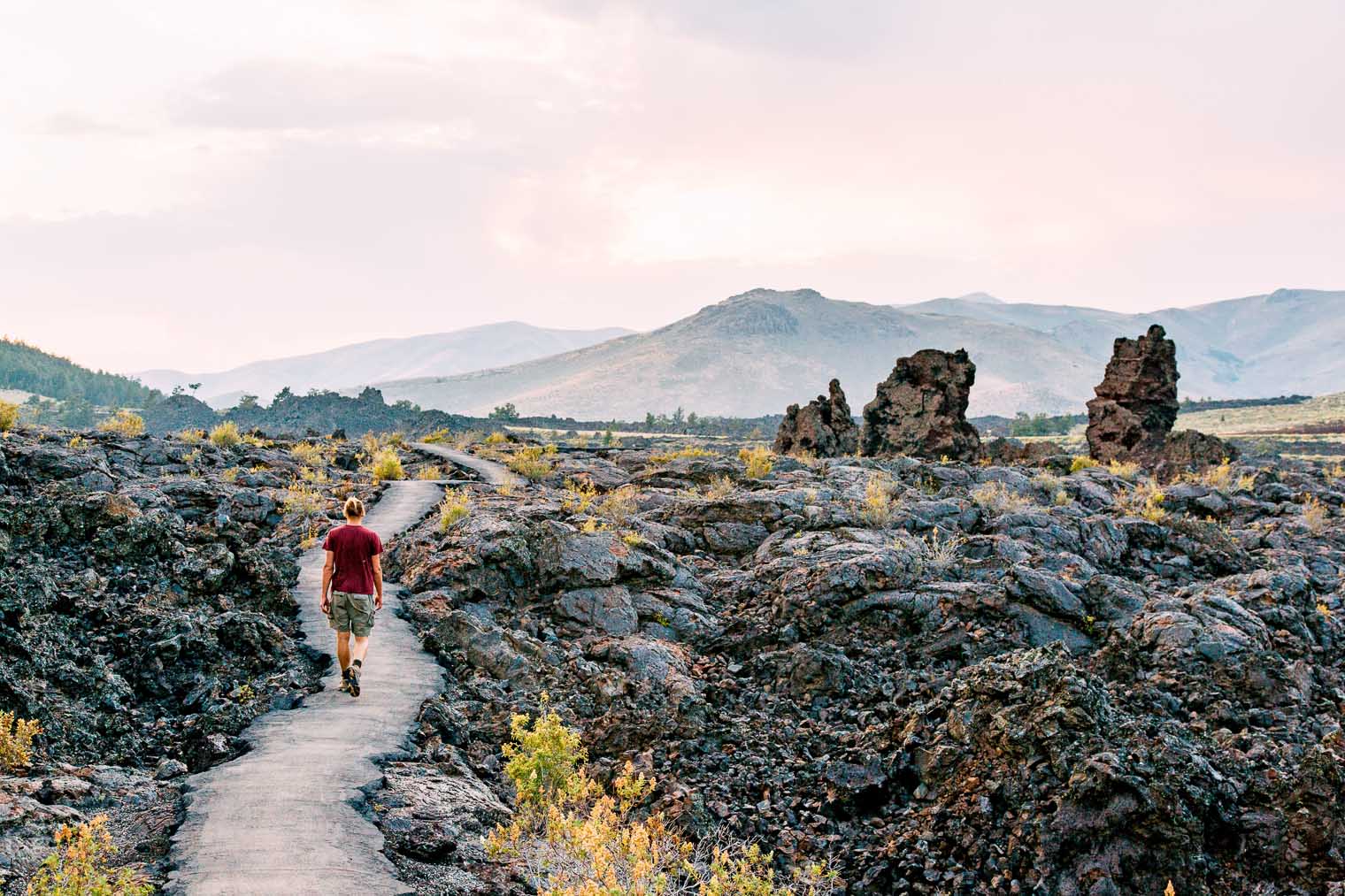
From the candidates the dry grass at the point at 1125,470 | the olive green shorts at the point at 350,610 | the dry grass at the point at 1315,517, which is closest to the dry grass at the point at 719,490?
the olive green shorts at the point at 350,610

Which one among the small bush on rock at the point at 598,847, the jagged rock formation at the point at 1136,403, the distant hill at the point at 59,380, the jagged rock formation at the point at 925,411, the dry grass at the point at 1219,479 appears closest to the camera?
the small bush on rock at the point at 598,847

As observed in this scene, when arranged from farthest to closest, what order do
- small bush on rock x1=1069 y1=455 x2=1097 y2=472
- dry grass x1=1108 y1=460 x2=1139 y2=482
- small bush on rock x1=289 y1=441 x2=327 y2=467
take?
small bush on rock x1=289 y1=441 x2=327 y2=467
small bush on rock x1=1069 y1=455 x2=1097 y2=472
dry grass x1=1108 y1=460 x2=1139 y2=482

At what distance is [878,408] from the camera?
34.2m

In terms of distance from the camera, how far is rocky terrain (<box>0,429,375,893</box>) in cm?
684

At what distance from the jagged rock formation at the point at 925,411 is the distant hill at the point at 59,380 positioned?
104850 millimetres

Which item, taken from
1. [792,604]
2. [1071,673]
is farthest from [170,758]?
[1071,673]

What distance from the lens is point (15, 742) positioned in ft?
23.6

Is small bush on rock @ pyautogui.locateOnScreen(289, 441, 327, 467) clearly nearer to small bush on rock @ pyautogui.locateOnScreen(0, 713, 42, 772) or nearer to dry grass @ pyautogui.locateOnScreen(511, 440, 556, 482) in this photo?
dry grass @ pyautogui.locateOnScreen(511, 440, 556, 482)

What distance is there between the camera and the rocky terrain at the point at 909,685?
718 cm

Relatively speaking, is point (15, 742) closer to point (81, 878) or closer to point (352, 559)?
point (81, 878)

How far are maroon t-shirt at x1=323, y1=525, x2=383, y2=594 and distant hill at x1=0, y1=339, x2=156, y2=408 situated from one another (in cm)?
11520

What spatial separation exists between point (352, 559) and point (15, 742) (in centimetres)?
352

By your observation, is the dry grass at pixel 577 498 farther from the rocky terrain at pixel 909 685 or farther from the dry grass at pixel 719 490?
the dry grass at pixel 719 490

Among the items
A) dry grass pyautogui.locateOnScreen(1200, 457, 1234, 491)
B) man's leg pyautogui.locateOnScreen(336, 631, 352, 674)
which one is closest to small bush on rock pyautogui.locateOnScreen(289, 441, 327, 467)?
man's leg pyautogui.locateOnScreen(336, 631, 352, 674)
